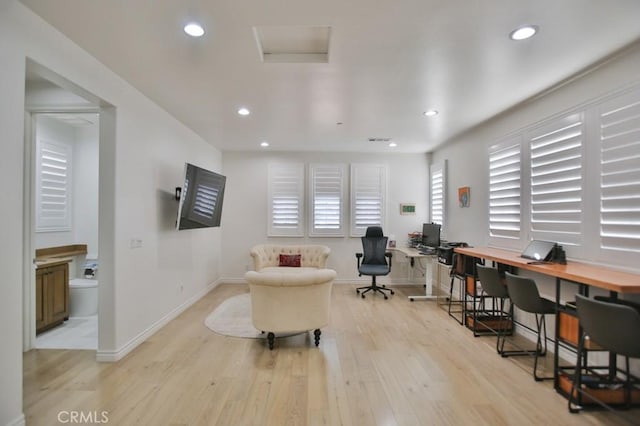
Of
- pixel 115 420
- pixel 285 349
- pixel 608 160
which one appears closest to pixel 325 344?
pixel 285 349

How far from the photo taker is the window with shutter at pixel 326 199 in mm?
6250

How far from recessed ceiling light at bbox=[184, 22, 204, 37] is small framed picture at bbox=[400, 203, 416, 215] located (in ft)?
16.7

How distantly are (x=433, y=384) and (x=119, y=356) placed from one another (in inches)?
120

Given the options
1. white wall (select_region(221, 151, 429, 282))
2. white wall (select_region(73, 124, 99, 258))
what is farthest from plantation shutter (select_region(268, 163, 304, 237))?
white wall (select_region(73, 124, 99, 258))

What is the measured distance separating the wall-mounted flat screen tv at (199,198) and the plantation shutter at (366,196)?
280 centimetres

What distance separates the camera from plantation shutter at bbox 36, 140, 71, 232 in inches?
154

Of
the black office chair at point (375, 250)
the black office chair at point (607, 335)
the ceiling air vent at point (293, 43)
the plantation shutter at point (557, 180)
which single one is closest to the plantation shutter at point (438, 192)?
the black office chair at point (375, 250)

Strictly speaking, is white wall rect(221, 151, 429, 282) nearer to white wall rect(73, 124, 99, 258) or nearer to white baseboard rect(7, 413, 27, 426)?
white wall rect(73, 124, 99, 258)

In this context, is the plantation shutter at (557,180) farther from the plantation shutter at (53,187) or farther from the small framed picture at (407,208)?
the plantation shutter at (53,187)

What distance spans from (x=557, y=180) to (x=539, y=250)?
0.75 metres

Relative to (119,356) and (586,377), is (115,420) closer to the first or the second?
(119,356)

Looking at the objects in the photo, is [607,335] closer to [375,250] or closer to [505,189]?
[505,189]

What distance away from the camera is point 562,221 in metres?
2.99

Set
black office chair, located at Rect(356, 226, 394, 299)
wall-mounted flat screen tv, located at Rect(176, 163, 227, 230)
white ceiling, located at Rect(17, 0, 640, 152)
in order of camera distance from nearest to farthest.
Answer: white ceiling, located at Rect(17, 0, 640, 152), wall-mounted flat screen tv, located at Rect(176, 163, 227, 230), black office chair, located at Rect(356, 226, 394, 299)
